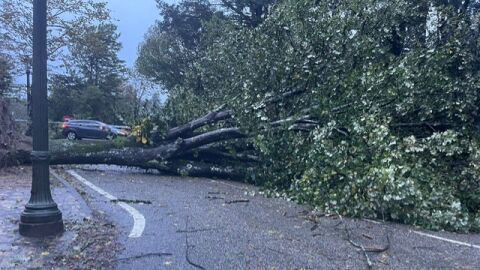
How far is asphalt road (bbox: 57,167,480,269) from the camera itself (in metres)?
5.52

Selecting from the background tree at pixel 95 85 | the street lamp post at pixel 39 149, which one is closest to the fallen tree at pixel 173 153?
the street lamp post at pixel 39 149

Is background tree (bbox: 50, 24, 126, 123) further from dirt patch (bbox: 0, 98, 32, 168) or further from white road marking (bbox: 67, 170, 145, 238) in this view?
white road marking (bbox: 67, 170, 145, 238)

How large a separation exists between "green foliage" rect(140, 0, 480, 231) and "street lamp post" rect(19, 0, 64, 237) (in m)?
4.45

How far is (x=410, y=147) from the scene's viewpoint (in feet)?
29.6

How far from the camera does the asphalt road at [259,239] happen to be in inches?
217

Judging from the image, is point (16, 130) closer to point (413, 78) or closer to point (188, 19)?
point (413, 78)

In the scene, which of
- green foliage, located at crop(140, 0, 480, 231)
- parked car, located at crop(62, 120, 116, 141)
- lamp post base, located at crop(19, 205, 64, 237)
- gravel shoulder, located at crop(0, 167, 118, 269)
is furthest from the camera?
Answer: parked car, located at crop(62, 120, 116, 141)

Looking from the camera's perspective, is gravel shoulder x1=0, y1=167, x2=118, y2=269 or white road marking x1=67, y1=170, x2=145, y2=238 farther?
white road marking x1=67, y1=170, x2=145, y2=238

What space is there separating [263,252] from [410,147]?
4248 mm

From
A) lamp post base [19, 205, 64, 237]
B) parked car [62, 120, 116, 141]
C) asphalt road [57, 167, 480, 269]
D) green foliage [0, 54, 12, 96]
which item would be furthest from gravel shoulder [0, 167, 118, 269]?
parked car [62, 120, 116, 141]

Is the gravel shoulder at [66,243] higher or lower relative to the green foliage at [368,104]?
lower

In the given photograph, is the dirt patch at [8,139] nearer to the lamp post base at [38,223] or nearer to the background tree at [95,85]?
the lamp post base at [38,223]

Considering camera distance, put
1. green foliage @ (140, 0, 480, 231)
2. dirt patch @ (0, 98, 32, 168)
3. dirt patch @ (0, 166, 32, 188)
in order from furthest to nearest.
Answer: dirt patch @ (0, 98, 32, 168) < dirt patch @ (0, 166, 32, 188) < green foliage @ (140, 0, 480, 231)

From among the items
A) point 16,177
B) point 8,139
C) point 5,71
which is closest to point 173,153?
point 16,177
